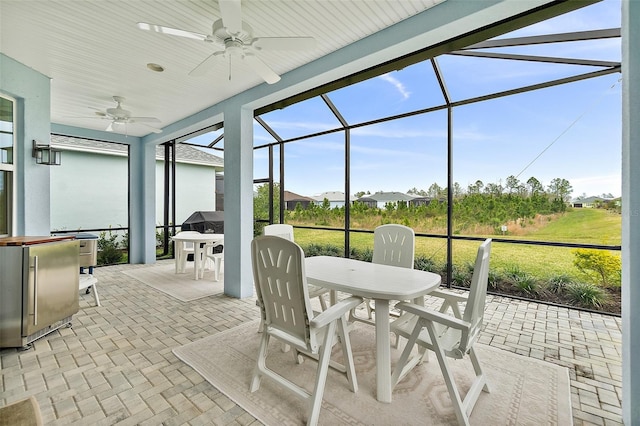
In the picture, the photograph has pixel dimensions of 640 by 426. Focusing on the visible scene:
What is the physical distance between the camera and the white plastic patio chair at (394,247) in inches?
119

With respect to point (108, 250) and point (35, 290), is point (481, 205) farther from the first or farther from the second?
point (108, 250)

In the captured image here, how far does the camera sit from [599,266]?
4316mm

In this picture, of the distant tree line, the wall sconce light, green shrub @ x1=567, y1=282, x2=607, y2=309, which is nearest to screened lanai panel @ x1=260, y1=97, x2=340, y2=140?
the distant tree line

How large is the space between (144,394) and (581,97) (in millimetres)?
6555

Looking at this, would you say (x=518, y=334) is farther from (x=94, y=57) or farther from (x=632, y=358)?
(x=94, y=57)

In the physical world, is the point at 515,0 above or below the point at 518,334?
above

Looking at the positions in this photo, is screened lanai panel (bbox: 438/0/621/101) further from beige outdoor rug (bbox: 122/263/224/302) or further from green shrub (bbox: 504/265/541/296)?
beige outdoor rug (bbox: 122/263/224/302)

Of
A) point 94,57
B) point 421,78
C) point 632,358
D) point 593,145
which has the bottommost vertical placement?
point 632,358

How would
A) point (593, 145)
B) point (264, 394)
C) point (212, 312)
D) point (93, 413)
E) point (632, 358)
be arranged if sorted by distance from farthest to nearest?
point (593, 145) < point (212, 312) < point (264, 394) < point (93, 413) < point (632, 358)

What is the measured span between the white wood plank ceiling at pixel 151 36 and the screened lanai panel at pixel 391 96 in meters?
1.60

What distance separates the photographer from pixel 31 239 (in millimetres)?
2945

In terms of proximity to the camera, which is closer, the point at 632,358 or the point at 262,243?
the point at 632,358

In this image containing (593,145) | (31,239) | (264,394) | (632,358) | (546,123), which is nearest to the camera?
(632,358)

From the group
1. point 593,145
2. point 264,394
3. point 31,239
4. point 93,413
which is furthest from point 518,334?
point 31,239
